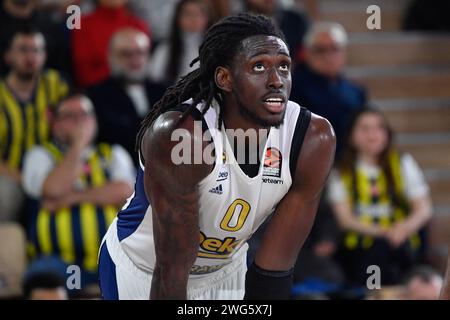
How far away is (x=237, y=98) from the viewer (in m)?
3.16

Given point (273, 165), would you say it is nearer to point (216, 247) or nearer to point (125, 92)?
point (216, 247)

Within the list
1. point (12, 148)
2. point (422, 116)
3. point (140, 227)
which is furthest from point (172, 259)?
point (422, 116)

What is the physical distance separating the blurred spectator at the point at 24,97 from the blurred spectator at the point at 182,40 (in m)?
0.62

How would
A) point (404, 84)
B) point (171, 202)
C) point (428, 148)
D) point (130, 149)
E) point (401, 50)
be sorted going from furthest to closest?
point (401, 50), point (404, 84), point (428, 148), point (130, 149), point (171, 202)

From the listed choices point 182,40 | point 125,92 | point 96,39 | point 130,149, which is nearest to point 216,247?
point 130,149

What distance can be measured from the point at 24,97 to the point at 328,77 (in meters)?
1.80

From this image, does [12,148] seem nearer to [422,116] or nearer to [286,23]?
[286,23]

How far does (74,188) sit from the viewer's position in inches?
215

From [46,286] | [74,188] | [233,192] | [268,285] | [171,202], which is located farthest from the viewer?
[74,188]

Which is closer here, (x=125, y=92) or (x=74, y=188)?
(x=74, y=188)

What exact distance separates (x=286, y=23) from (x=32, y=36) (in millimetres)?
1670

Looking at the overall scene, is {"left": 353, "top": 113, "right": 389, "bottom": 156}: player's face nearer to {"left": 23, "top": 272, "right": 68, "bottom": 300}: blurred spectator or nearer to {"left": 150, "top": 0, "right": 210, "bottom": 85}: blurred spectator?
{"left": 150, "top": 0, "right": 210, "bottom": 85}: blurred spectator

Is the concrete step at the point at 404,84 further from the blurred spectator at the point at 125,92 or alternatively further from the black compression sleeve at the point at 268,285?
the black compression sleeve at the point at 268,285

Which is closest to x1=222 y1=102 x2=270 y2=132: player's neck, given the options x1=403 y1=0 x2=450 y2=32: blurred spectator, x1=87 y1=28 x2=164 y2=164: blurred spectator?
x1=87 y1=28 x2=164 y2=164: blurred spectator
